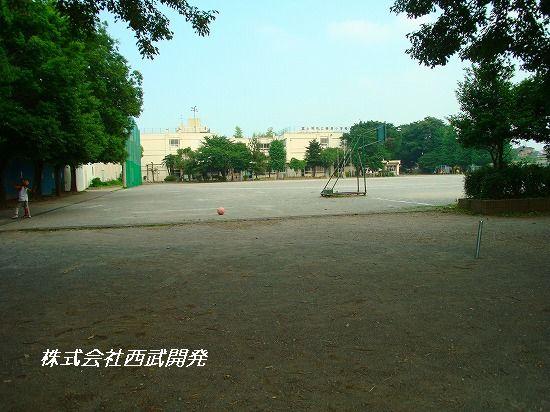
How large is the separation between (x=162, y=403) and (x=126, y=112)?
1182 inches

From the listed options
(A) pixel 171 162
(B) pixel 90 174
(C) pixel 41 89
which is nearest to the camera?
(C) pixel 41 89

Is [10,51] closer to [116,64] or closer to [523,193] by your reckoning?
[116,64]

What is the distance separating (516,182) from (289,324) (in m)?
11.7

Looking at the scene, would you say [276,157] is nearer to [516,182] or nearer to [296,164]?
[296,164]

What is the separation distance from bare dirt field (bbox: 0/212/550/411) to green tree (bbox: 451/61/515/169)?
21.8ft

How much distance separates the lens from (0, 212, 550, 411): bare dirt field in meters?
2.63

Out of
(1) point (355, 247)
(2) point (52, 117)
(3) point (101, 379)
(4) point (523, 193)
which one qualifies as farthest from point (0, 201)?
(4) point (523, 193)

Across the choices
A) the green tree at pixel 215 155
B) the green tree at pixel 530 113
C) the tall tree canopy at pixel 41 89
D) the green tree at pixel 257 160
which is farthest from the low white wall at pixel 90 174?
the green tree at pixel 530 113

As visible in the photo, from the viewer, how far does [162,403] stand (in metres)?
2.54

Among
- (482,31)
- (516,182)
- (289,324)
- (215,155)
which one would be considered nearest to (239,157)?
(215,155)

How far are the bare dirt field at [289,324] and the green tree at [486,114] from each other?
21.8ft

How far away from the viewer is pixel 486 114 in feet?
42.8

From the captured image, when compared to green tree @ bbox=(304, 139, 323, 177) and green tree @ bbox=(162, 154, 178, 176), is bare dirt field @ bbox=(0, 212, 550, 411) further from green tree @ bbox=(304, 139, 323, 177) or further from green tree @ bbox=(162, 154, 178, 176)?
green tree @ bbox=(304, 139, 323, 177)

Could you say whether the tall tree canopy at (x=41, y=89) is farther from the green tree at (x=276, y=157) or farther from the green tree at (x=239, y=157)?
the green tree at (x=276, y=157)
